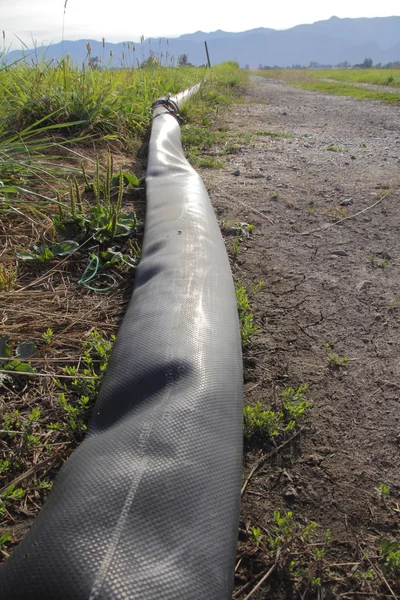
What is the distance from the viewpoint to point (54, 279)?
177cm

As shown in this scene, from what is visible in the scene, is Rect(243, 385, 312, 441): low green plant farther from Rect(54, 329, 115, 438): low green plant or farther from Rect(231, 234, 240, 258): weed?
Rect(231, 234, 240, 258): weed

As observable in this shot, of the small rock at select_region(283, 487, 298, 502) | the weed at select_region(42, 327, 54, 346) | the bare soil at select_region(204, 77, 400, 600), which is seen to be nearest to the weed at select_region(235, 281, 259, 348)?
the bare soil at select_region(204, 77, 400, 600)

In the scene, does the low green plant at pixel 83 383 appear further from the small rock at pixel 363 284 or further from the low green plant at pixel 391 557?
the small rock at pixel 363 284

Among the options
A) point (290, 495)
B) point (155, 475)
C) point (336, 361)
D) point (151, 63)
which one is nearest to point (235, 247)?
point (336, 361)

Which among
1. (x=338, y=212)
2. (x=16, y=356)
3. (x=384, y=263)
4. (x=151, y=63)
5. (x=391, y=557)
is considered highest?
(x=151, y=63)

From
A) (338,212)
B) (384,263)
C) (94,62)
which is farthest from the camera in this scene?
(94,62)

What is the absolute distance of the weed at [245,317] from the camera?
1531 mm

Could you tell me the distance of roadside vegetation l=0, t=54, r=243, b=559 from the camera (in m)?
1.09

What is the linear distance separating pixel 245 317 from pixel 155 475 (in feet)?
2.93

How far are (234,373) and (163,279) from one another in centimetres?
48

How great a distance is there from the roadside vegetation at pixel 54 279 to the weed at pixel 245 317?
1.53 feet

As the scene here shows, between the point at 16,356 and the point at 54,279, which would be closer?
the point at 16,356

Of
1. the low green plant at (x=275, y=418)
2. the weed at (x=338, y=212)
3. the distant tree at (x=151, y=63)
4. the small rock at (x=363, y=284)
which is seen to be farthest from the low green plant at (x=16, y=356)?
the distant tree at (x=151, y=63)

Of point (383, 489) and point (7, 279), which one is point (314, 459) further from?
point (7, 279)
